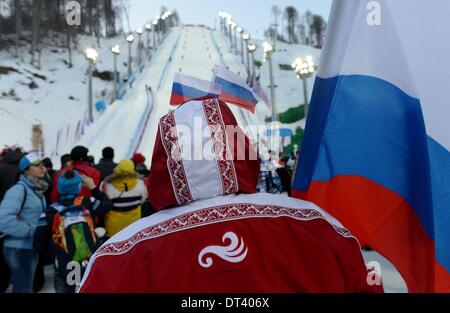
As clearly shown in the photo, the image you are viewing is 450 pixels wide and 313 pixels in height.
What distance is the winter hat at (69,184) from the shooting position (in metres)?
3.47

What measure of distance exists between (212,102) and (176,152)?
9.0 inches

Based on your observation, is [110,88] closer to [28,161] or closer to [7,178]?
[7,178]

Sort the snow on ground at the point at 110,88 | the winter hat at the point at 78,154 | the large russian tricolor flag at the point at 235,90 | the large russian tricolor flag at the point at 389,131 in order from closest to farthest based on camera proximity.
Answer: the large russian tricolor flag at the point at 389,131
the large russian tricolor flag at the point at 235,90
the winter hat at the point at 78,154
the snow on ground at the point at 110,88

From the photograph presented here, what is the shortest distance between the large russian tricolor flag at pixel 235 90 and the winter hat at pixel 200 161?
2587mm

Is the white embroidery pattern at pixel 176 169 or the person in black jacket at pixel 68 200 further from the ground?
the white embroidery pattern at pixel 176 169

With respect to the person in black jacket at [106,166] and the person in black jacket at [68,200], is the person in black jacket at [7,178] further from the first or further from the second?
the person in black jacket at [68,200]

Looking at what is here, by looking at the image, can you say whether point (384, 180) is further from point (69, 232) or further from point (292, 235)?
point (69, 232)

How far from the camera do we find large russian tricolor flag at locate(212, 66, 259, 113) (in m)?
3.99

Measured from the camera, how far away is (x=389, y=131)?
1.57 metres

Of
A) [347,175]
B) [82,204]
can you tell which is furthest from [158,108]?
[347,175]

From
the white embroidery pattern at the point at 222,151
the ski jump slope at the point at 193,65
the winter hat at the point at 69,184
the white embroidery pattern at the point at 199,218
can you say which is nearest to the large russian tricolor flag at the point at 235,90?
the winter hat at the point at 69,184

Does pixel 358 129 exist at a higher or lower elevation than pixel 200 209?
higher

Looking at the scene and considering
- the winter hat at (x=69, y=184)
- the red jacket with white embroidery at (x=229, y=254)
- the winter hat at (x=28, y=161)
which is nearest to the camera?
the red jacket with white embroidery at (x=229, y=254)

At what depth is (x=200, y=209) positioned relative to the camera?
1292mm
